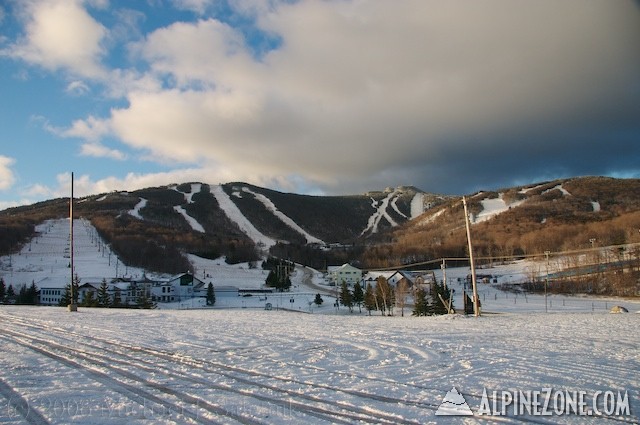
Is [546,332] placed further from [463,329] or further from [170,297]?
[170,297]

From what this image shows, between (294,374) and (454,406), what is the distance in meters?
3.23

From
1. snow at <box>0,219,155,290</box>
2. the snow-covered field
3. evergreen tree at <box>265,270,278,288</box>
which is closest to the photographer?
the snow-covered field

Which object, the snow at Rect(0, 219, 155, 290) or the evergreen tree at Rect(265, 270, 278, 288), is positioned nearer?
the snow at Rect(0, 219, 155, 290)

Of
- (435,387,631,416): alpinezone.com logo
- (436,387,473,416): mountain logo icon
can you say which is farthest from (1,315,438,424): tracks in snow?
(435,387,631,416): alpinezone.com logo

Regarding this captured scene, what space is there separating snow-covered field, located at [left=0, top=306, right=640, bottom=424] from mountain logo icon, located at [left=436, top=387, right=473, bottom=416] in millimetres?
117

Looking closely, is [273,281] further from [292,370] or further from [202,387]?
[202,387]

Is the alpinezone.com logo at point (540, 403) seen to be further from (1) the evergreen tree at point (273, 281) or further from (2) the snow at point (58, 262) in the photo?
(1) the evergreen tree at point (273, 281)

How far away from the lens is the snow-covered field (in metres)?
6.43

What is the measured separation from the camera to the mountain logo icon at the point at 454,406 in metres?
6.34

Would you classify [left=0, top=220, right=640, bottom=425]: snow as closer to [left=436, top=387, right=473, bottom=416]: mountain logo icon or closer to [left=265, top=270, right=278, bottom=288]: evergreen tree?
[left=436, top=387, right=473, bottom=416]: mountain logo icon

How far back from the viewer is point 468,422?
600 centimetres

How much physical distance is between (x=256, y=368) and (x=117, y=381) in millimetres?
2628

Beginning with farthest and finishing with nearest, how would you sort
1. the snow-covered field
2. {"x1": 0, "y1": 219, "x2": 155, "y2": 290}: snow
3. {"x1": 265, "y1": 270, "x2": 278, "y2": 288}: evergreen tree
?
→ {"x1": 265, "y1": 270, "x2": 278, "y2": 288}: evergreen tree < {"x1": 0, "y1": 219, "x2": 155, "y2": 290}: snow < the snow-covered field

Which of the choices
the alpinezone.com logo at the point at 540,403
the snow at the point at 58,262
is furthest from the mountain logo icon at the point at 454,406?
the snow at the point at 58,262
